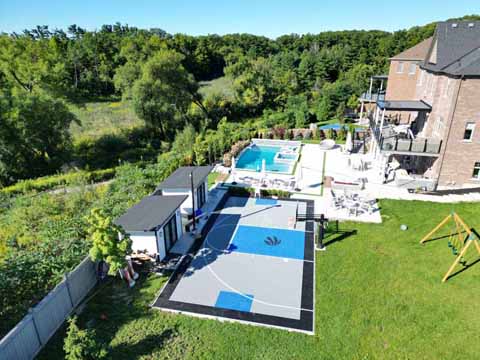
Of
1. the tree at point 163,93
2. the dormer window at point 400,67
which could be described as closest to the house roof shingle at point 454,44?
the dormer window at point 400,67

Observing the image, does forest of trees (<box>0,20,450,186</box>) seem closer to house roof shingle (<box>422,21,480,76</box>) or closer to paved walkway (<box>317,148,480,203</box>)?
paved walkway (<box>317,148,480,203</box>)

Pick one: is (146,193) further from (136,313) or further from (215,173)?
(136,313)

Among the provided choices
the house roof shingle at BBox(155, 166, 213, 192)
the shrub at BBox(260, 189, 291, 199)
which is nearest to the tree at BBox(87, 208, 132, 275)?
the house roof shingle at BBox(155, 166, 213, 192)

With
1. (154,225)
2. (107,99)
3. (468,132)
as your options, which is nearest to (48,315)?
(154,225)

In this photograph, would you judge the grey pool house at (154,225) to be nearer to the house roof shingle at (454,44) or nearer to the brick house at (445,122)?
the brick house at (445,122)

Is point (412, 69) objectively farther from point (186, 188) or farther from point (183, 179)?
point (186, 188)

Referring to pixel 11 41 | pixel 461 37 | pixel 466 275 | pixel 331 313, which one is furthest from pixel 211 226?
pixel 11 41
